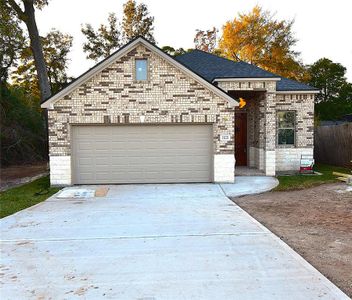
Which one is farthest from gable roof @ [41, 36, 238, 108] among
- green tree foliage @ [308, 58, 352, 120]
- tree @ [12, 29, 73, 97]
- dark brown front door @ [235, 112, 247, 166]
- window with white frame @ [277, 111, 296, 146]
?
green tree foliage @ [308, 58, 352, 120]

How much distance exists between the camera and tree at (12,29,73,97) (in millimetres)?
32094

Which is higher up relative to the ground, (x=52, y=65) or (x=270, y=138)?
(x=52, y=65)

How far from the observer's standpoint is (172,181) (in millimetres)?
12820

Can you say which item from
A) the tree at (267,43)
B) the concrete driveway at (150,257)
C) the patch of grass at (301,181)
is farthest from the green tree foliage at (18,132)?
the tree at (267,43)

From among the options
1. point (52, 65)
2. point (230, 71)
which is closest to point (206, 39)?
point (52, 65)

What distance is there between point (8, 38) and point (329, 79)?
45.7m

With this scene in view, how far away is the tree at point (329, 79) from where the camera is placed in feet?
174

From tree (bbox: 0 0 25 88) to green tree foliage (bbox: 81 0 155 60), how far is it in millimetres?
10278

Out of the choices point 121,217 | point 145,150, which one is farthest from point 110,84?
point 121,217

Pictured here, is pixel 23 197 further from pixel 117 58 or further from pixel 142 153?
pixel 117 58

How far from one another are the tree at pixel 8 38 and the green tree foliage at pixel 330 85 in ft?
130

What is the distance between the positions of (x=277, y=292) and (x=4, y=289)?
3081mm

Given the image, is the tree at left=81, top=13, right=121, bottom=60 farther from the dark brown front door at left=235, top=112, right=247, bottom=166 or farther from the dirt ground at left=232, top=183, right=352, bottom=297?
the dirt ground at left=232, top=183, right=352, bottom=297

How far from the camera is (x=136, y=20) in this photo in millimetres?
36125
